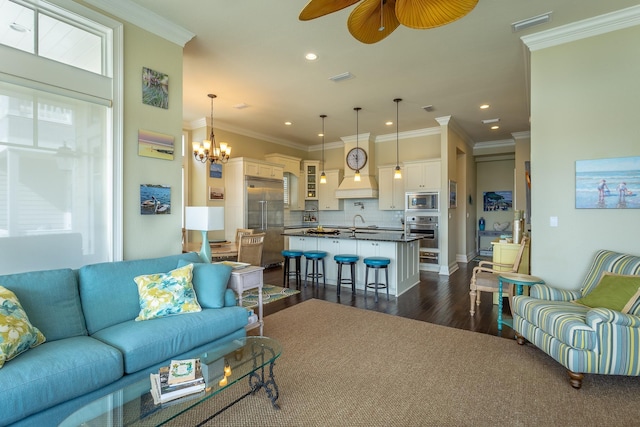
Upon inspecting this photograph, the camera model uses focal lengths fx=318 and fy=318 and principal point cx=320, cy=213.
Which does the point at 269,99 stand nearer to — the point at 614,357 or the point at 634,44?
the point at 634,44

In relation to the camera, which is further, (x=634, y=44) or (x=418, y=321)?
(x=418, y=321)

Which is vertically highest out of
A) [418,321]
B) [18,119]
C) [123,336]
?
[18,119]

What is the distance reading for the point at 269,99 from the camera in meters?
5.44

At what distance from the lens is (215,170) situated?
694 centimetres

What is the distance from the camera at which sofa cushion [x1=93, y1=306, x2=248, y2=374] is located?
2.12m

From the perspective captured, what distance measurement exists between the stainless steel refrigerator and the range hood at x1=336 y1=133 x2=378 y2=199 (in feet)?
5.49

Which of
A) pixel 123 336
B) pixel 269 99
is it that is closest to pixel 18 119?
pixel 123 336

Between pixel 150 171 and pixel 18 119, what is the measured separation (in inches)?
40.3

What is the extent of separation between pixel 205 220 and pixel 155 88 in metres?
1.43

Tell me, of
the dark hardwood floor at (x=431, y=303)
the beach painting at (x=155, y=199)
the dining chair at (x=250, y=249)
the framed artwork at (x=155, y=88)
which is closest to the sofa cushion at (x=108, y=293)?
the beach painting at (x=155, y=199)

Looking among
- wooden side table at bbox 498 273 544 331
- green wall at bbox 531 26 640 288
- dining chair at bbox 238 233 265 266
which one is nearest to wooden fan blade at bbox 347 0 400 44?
green wall at bbox 531 26 640 288

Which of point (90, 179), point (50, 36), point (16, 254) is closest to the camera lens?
point (16, 254)

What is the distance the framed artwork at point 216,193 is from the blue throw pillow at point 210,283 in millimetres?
4057

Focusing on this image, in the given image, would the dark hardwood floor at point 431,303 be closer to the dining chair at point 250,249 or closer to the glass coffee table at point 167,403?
the dining chair at point 250,249
